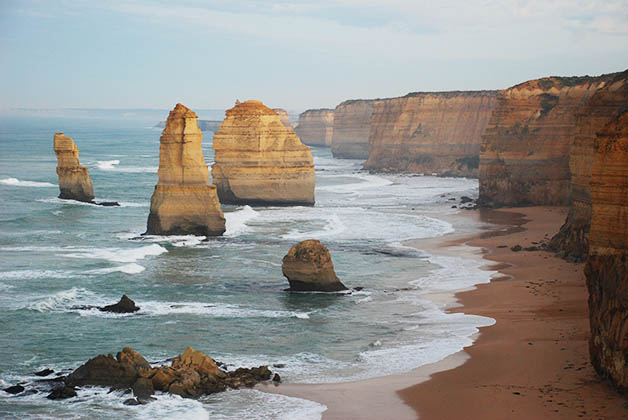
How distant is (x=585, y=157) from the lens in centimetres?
3098

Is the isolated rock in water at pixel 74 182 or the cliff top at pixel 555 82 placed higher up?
the cliff top at pixel 555 82

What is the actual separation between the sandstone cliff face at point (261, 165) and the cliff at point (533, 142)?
12.0m

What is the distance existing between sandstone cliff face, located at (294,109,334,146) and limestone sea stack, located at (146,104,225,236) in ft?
434

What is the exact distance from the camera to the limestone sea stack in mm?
38438

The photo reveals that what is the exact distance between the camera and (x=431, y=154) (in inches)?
3738

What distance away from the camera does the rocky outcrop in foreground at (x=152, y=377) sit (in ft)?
55.5

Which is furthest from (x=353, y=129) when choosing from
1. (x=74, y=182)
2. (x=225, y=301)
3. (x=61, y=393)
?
(x=61, y=393)

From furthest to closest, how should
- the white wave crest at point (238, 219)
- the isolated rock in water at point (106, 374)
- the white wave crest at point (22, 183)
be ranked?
the white wave crest at point (22, 183)
the white wave crest at point (238, 219)
the isolated rock in water at point (106, 374)

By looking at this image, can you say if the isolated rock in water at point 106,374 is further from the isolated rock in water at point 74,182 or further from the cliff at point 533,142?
the cliff at point 533,142

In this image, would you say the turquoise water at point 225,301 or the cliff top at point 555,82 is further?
the cliff top at point 555,82

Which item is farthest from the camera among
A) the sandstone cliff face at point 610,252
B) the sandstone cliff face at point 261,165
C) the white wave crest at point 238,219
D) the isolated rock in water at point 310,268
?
the sandstone cliff face at point 261,165

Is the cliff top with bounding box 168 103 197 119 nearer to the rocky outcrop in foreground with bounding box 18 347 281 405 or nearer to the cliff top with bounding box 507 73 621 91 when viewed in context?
the rocky outcrop in foreground with bounding box 18 347 281 405

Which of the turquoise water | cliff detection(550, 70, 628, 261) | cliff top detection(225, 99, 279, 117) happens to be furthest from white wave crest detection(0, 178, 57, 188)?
cliff detection(550, 70, 628, 261)

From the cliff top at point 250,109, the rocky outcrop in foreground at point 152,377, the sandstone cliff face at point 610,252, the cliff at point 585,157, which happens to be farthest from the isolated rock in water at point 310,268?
the cliff top at point 250,109
